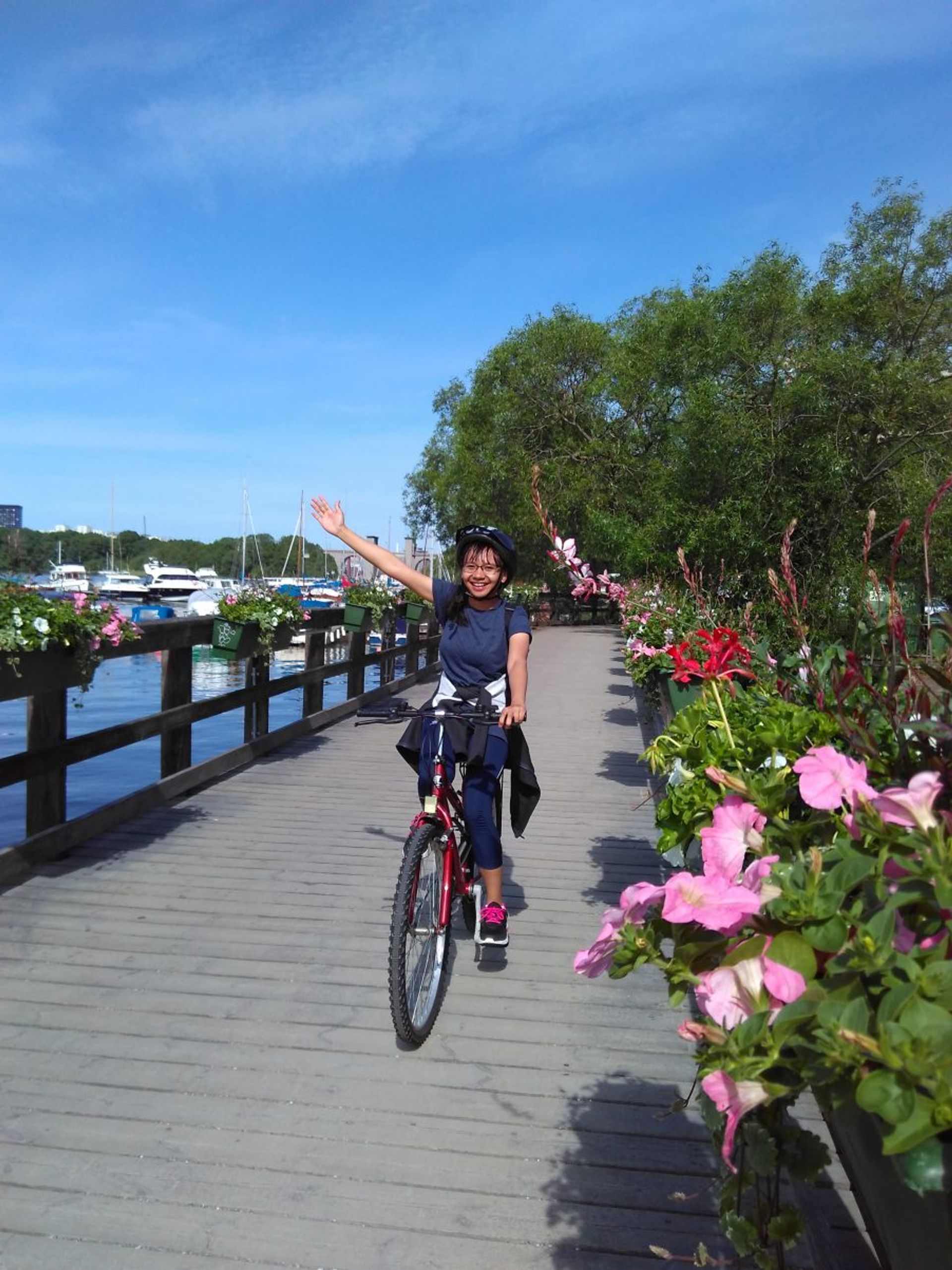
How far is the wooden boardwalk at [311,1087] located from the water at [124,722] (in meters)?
1.43

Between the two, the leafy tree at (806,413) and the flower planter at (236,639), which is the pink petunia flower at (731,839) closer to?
the leafy tree at (806,413)

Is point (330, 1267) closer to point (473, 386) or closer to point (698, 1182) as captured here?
point (698, 1182)

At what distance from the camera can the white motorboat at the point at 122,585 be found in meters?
75.3

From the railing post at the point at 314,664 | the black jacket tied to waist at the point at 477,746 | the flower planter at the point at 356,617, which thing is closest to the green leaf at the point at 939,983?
the black jacket tied to waist at the point at 477,746

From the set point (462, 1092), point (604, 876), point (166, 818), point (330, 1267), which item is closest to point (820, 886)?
point (330, 1267)

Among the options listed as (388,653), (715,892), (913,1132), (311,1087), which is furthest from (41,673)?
(388,653)

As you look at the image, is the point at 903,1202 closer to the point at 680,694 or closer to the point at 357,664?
the point at 680,694

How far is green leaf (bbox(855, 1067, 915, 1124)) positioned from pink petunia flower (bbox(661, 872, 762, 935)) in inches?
9.8

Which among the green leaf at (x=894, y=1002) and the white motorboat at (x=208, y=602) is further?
the white motorboat at (x=208, y=602)

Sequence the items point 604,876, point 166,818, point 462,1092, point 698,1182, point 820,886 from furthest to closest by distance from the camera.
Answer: point 166,818 → point 604,876 → point 462,1092 → point 698,1182 → point 820,886

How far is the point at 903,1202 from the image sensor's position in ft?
3.68

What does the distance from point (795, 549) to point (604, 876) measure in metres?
8.10

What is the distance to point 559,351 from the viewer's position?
31.6 meters

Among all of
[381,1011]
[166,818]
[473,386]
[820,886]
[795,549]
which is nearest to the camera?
[820,886]
